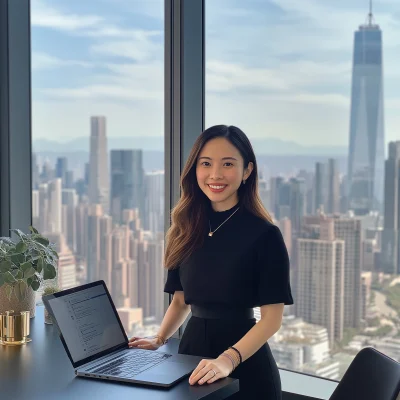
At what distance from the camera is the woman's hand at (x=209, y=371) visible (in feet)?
5.28

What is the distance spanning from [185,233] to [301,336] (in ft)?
2.16

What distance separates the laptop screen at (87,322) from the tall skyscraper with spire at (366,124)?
0.91m

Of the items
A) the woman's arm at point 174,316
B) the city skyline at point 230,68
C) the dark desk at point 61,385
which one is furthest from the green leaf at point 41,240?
Answer: the city skyline at point 230,68

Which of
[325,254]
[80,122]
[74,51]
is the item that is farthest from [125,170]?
[325,254]

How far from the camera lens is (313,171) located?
2344mm

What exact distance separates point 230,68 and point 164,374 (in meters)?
1.36

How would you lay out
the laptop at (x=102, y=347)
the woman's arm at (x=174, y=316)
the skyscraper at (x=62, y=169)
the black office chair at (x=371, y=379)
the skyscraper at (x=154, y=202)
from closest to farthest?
the black office chair at (x=371, y=379)
the laptop at (x=102, y=347)
the woman's arm at (x=174, y=316)
the skyscraper at (x=154, y=202)
the skyscraper at (x=62, y=169)

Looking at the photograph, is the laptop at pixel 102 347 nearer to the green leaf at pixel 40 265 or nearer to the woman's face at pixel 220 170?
the green leaf at pixel 40 265

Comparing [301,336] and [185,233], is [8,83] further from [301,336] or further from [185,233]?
[301,336]

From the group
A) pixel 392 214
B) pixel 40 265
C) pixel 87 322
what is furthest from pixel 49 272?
pixel 392 214

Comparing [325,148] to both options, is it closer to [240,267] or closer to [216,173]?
[216,173]

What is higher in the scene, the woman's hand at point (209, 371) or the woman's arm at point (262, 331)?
the woman's arm at point (262, 331)

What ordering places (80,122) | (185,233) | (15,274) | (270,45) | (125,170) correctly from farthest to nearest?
(80,122) → (125,170) → (270,45) → (15,274) → (185,233)

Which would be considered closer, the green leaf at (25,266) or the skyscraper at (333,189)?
the green leaf at (25,266)
